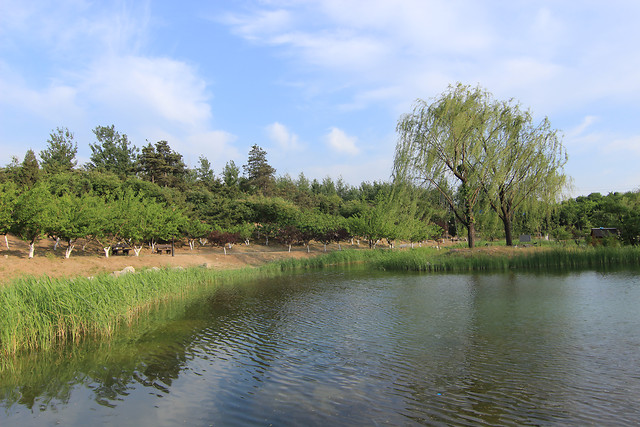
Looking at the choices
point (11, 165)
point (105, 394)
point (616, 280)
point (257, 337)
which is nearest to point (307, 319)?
point (257, 337)

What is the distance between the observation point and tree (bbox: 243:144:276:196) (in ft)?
202

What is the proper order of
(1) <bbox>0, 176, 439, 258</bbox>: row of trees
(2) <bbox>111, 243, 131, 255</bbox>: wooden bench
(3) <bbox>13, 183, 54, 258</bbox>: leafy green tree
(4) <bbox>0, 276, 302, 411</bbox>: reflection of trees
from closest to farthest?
(4) <bbox>0, 276, 302, 411</bbox>: reflection of trees, (3) <bbox>13, 183, 54, 258</bbox>: leafy green tree, (1) <bbox>0, 176, 439, 258</bbox>: row of trees, (2) <bbox>111, 243, 131, 255</bbox>: wooden bench

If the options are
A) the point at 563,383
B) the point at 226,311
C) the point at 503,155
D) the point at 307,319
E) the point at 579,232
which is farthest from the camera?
the point at 579,232

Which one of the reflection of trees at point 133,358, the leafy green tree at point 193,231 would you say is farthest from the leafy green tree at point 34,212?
the leafy green tree at point 193,231

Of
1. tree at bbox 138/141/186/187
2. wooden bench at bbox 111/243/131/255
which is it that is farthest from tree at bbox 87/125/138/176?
wooden bench at bbox 111/243/131/255

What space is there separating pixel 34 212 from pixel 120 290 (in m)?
12.9

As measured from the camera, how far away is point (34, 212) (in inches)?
782

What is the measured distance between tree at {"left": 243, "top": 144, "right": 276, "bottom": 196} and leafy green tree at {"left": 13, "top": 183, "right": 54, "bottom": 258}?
128ft

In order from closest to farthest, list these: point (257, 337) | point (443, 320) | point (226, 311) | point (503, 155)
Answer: point (257, 337) < point (443, 320) < point (226, 311) < point (503, 155)

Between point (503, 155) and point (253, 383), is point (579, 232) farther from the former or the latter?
point (253, 383)

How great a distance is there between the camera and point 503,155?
22.4m

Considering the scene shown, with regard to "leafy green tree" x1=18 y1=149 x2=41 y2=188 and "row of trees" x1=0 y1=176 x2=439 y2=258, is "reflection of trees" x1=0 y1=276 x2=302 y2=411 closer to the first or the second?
"row of trees" x1=0 y1=176 x2=439 y2=258

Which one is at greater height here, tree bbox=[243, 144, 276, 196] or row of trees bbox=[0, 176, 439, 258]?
tree bbox=[243, 144, 276, 196]

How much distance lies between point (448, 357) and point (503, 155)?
18.6m
